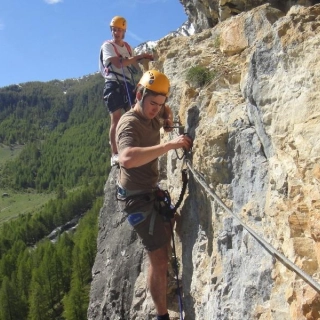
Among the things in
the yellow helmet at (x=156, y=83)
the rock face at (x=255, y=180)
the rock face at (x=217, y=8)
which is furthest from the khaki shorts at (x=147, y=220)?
the rock face at (x=217, y=8)

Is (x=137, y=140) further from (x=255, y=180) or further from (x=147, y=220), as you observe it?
(x=255, y=180)

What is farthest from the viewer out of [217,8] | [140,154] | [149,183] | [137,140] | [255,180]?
[217,8]

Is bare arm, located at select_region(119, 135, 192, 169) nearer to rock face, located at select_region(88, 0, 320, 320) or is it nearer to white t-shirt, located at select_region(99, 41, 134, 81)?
rock face, located at select_region(88, 0, 320, 320)

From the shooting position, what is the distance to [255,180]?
5547 millimetres

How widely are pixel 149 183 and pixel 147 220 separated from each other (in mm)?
619

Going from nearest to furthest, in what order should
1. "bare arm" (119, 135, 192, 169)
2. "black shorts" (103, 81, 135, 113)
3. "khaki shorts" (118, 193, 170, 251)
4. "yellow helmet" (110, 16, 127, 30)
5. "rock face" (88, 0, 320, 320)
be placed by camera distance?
"rock face" (88, 0, 320, 320) → "bare arm" (119, 135, 192, 169) → "khaki shorts" (118, 193, 170, 251) → "yellow helmet" (110, 16, 127, 30) → "black shorts" (103, 81, 135, 113)

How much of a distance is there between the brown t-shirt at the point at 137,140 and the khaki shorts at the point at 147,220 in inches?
8.6

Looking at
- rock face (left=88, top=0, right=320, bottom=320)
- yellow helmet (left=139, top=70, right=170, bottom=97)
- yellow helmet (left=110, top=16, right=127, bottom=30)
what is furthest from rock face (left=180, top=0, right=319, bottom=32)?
yellow helmet (left=139, top=70, right=170, bottom=97)

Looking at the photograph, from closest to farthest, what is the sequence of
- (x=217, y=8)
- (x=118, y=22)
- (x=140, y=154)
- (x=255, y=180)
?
(x=255, y=180) → (x=140, y=154) → (x=118, y=22) → (x=217, y=8)

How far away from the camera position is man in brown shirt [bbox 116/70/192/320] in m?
6.43

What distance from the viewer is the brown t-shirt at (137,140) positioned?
6254mm

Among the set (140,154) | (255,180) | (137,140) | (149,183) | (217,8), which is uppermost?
(217,8)

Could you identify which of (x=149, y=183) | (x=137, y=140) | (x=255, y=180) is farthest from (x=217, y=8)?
(x=255, y=180)

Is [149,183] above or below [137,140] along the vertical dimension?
below
